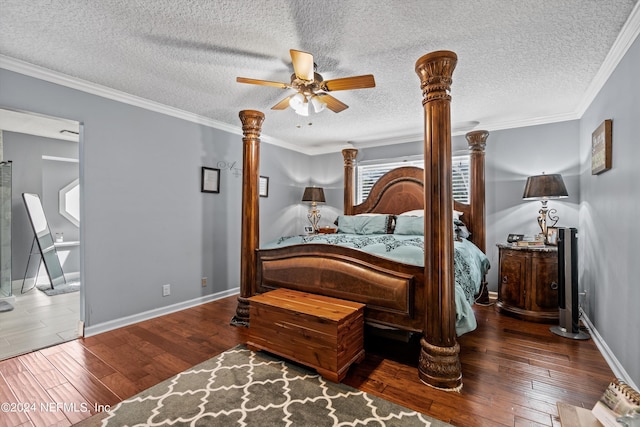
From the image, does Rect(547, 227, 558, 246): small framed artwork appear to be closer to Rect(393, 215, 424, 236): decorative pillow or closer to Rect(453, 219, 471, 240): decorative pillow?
Rect(453, 219, 471, 240): decorative pillow

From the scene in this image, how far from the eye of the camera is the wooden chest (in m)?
2.11

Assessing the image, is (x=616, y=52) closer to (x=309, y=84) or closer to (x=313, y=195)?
(x=309, y=84)

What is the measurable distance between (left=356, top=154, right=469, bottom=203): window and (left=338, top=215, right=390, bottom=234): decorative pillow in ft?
3.35

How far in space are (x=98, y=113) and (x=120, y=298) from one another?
1.91 meters

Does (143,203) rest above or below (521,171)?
below

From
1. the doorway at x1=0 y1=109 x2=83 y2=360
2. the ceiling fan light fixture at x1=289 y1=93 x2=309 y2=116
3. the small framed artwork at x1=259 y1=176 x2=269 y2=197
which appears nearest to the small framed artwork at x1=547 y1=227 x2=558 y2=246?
the ceiling fan light fixture at x1=289 y1=93 x2=309 y2=116

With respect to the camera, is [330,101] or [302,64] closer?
[302,64]

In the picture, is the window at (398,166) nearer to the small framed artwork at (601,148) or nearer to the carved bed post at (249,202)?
the small framed artwork at (601,148)

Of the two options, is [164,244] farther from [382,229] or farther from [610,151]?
[610,151]

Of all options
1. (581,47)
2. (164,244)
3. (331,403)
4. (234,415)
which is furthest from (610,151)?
(164,244)

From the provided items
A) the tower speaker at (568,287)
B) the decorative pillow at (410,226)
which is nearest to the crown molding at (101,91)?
the decorative pillow at (410,226)

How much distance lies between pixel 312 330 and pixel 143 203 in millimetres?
2456

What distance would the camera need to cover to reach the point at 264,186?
4941 mm

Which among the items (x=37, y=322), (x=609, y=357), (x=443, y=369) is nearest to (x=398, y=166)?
(x=609, y=357)
